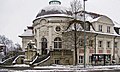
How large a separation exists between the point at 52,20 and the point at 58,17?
137 cm

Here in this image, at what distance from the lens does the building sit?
44.2 meters

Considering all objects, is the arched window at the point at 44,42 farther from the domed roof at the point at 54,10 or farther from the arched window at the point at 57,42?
the domed roof at the point at 54,10

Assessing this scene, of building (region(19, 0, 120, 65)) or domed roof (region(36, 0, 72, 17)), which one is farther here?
domed roof (region(36, 0, 72, 17))

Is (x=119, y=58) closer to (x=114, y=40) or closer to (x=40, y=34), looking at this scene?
(x=114, y=40)

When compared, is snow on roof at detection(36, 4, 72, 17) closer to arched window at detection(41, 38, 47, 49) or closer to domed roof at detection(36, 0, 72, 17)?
domed roof at detection(36, 0, 72, 17)

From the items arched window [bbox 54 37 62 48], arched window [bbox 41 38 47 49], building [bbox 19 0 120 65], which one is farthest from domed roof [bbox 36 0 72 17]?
arched window [bbox 54 37 62 48]

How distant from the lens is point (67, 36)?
45.0 metres

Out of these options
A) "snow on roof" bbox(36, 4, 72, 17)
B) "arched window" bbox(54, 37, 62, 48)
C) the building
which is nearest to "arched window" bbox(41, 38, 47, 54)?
the building

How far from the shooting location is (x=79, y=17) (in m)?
51.0

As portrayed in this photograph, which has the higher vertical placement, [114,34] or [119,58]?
[114,34]

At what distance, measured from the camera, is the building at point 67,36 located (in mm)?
44188

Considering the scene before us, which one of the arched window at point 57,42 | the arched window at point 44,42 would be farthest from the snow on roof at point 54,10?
the arched window at point 57,42

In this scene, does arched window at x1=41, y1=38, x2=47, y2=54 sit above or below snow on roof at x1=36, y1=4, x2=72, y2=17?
below

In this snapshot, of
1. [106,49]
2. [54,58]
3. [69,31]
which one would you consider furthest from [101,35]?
[54,58]
